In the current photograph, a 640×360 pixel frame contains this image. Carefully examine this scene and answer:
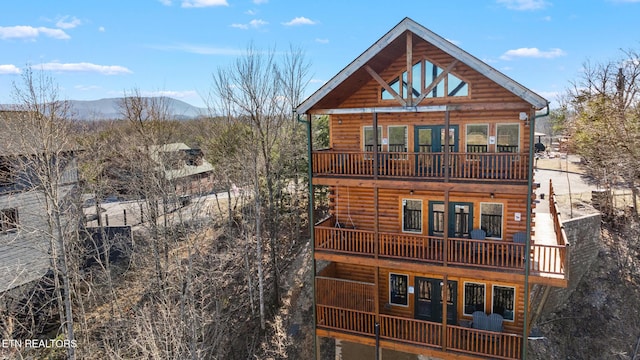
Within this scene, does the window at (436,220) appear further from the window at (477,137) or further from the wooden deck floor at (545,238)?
the wooden deck floor at (545,238)

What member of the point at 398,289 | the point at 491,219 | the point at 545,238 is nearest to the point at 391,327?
the point at 398,289

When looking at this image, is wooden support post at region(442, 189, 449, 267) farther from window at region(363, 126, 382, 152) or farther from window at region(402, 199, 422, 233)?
window at region(363, 126, 382, 152)

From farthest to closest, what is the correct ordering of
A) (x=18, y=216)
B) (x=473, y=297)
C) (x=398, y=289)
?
1. (x=18, y=216)
2. (x=398, y=289)
3. (x=473, y=297)

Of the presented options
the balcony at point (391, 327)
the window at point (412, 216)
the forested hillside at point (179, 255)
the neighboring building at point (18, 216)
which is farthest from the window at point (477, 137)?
the neighboring building at point (18, 216)

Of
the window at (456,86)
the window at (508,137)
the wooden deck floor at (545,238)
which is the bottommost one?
the wooden deck floor at (545,238)

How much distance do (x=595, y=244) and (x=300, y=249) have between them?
1753 centimetres

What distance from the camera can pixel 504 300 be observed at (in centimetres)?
1496

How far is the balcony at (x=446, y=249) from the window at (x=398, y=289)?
1697 millimetres

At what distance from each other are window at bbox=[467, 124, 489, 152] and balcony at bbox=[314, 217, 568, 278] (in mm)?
3511

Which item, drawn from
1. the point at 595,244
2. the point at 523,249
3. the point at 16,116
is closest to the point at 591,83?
the point at 595,244

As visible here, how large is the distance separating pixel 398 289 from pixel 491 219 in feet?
15.3

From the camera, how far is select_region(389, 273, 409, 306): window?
53.6ft

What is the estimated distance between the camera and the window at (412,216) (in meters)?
15.9

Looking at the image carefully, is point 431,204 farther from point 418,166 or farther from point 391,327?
point 391,327
